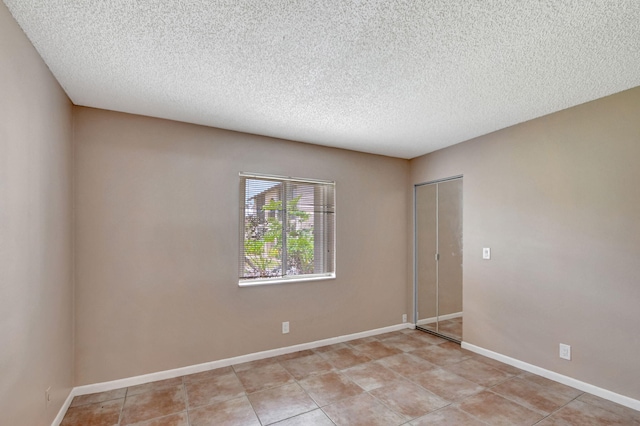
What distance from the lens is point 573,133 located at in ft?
9.08

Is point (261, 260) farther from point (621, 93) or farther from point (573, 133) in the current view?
point (621, 93)

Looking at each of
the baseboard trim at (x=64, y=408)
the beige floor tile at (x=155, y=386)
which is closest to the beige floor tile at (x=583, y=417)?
the beige floor tile at (x=155, y=386)

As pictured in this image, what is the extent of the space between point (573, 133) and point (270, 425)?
11.5 feet

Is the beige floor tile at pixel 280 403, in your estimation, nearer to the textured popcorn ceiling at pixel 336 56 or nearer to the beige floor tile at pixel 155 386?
the beige floor tile at pixel 155 386

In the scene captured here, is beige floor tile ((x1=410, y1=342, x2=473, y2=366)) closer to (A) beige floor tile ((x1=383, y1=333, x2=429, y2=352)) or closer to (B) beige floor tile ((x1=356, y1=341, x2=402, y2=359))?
(A) beige floor tile ((x1=383, y1=333, x2=429, y2=352))

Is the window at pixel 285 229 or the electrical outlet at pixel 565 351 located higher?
the window at pixel 285 229

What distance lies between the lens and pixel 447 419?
2.29 m

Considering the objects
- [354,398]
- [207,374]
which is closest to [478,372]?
[354,398]

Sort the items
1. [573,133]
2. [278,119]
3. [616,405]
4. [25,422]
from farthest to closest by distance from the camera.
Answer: [278,119] < [573,133] < [616,405] < [25,422]

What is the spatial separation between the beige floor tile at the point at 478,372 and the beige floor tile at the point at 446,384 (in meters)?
0.08

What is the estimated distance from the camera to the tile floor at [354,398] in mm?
2285

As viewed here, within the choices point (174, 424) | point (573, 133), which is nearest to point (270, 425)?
point (174, 424)

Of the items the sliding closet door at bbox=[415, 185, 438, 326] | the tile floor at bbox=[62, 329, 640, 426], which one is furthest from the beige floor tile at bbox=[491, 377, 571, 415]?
the sliding closet door at bbox=[415, 185, 438, 326]

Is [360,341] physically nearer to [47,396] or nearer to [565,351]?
[565,351]
